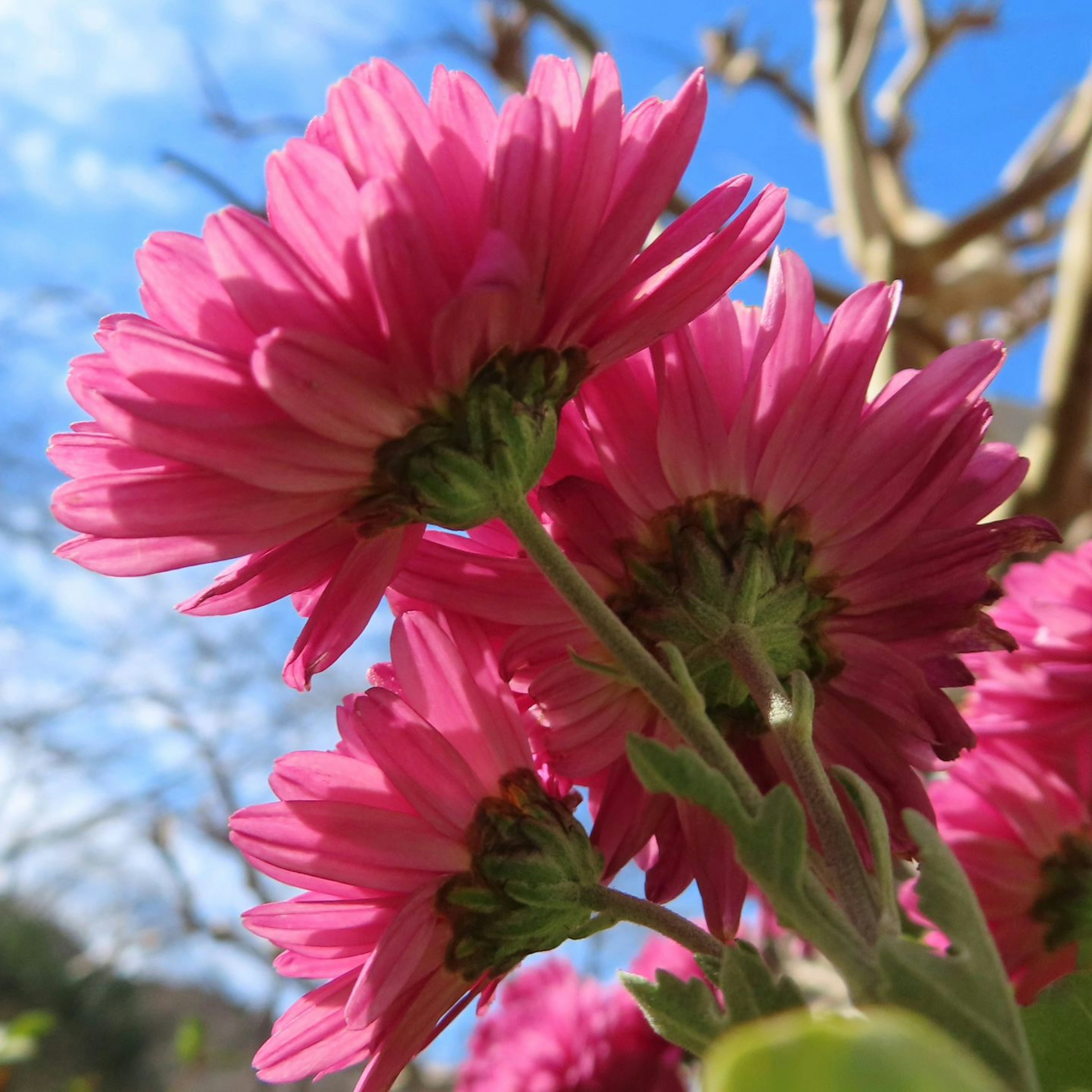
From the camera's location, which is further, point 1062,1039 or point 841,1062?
point 1062,1039

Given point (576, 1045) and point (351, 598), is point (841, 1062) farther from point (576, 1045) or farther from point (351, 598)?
point (576, 1045)

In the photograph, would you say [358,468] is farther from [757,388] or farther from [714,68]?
[714,68]

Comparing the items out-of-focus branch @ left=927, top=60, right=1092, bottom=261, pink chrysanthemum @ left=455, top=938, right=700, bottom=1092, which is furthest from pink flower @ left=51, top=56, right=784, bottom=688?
out-of-focus branch @ left=927, top=60, right=1092, bottom=261

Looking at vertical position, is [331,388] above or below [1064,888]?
above

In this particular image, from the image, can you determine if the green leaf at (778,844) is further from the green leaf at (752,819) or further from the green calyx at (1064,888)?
the green calyx at (1064,888)

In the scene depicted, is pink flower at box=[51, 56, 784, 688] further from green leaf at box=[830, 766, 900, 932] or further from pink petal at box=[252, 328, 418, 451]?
green leaf at box=[830, 766, 900, 932]

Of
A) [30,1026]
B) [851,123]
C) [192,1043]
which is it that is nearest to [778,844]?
[30,1026]

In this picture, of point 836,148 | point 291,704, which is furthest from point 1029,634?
point 291,704

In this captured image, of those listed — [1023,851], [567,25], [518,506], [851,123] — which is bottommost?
[1023,851]
